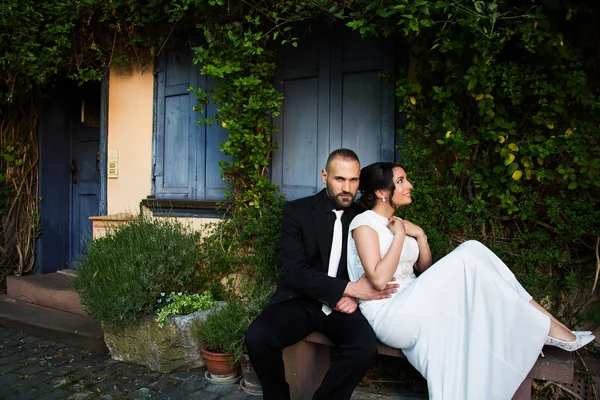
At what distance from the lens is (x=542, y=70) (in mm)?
3062

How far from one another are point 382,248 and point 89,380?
254 centimetres

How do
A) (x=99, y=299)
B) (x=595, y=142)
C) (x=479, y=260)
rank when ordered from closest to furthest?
(x=479, y=260)
(x=595, y=142)
(x=99, y=299)

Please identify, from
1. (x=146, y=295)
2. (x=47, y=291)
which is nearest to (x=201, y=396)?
(x=146, y=295)

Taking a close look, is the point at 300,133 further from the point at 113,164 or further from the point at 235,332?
the point at 113,164

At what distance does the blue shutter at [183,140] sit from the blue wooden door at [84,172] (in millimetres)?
1713

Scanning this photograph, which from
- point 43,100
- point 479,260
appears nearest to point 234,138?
point 479,260

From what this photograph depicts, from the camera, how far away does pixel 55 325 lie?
179 inches

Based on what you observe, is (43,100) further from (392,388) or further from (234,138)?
(392,388)

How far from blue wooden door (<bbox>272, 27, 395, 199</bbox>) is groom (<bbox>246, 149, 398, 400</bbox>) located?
102cm

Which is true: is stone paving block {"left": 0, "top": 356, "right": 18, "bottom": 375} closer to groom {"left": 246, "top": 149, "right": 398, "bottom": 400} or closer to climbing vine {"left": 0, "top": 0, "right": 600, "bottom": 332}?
climbing vine {"left": 0, "top": 0, "right": 600, "bottom": 332}

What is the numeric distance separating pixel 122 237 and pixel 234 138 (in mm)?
1365

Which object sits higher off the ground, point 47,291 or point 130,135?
point 130,135

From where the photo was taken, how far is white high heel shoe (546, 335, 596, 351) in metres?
2.50

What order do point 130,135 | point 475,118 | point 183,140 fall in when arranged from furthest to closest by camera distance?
point 130,135
point 183,140
point 475,118
